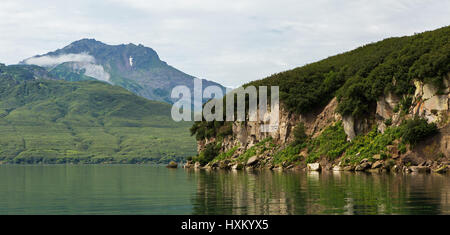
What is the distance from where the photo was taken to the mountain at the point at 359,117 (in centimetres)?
8950

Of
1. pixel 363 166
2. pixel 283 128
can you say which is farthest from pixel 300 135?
pixel 363 166

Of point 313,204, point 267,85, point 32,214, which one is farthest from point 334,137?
point 32,214

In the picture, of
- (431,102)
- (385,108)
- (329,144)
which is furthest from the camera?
(329,144)

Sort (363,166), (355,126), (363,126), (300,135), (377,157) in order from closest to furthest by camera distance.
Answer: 1. (377,157)
2. (363,166)
3. (363,126)
4. (355,126)
5. (300,135)

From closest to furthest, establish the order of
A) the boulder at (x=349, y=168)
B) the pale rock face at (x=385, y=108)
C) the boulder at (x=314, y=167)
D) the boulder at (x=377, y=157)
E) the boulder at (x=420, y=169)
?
the boulder at (x=420, y=169)
the boulder at (x=377, y=157)
the boulder at (x=349, y=168)
the pale rock face at (x=385, y=108)
the boulder at (x=314, y=167)

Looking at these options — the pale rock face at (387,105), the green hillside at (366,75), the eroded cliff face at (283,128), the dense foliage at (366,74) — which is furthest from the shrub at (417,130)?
the eroded cliff face at (283,128)

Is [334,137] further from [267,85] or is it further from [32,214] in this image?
[32,214]

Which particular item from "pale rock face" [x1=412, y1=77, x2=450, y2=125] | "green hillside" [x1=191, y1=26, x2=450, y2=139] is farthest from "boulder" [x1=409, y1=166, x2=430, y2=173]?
"green hillside" [x1=191, y1=26, x2=450, y2=139]

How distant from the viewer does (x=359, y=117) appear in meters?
109

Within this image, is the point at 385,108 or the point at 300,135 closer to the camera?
the point at 385,108

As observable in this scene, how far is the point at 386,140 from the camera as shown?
9594cm

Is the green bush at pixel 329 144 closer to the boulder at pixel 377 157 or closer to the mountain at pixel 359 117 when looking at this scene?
the mountain at pixel 359 117

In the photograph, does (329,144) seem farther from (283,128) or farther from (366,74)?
(283,128)

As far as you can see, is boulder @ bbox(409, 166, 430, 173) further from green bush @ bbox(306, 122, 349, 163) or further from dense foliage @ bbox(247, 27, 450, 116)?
green bush @ bbox(306, 122, 349, 163)
